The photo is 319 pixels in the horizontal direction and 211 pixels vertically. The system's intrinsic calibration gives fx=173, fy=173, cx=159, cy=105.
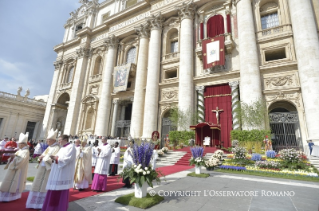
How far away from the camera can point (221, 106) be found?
1609 centimetres

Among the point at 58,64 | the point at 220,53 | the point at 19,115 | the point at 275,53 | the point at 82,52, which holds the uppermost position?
the point at 82,52

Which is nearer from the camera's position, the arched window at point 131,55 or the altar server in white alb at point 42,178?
the altar server in white alb at point 42,178

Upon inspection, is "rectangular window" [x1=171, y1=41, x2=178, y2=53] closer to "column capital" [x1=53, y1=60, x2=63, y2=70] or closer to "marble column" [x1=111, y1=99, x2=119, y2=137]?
"marble column" [x1=111, y1=99, x2=119, y2=137]

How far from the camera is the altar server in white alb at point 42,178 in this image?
3.77 m

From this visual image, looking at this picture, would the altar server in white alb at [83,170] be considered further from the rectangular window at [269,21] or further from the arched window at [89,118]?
the arched window at [89,118]

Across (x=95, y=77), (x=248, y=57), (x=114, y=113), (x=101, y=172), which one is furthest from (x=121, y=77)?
(x=101, y=172)

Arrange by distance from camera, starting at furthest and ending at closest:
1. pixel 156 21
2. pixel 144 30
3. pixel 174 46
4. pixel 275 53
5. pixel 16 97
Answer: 1. pixel 16 97
2. pixel 144 30
3. pixel 174 46
4. pixel 156 21
5. pixel 275 53

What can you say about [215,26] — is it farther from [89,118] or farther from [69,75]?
[69,75]

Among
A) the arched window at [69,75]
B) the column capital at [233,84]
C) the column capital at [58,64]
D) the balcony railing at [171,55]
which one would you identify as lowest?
the column capital at [233,84]

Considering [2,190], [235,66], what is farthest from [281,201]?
[235,66]

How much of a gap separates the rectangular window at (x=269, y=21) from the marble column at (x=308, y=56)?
2134 mm

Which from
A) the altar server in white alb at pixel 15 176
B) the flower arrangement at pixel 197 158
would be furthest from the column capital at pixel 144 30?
the altar server in white alb at pixel 15 176

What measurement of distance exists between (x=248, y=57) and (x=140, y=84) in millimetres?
11416

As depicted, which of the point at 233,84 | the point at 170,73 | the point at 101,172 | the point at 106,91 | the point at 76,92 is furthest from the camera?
the point at 76,92
